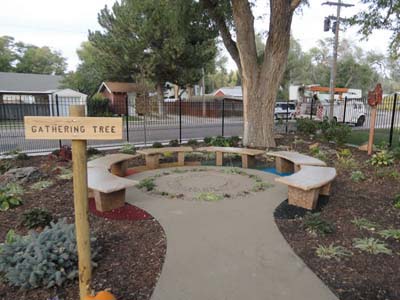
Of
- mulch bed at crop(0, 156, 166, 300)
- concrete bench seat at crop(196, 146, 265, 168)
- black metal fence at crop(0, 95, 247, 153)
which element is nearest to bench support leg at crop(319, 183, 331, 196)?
concrete bench seat at crop(196, 146, 265, 168)

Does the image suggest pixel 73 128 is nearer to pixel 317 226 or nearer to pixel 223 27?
pixel 317 226

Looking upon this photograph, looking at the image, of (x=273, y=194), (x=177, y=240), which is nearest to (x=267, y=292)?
(x=177, y=240)

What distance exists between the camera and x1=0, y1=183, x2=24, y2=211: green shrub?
177 inches

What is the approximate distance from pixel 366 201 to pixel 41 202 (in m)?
5.31

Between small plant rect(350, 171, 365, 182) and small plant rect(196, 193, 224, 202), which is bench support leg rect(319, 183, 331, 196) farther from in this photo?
small plant rect(196, 193, 224, 202)

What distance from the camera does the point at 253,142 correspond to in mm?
9453

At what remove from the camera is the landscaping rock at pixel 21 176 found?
595 centimetres

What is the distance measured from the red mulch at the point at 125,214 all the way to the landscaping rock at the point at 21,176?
233cm

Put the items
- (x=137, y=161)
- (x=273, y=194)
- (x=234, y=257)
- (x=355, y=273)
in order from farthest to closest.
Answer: (x=137, y=161), (x=273, y=194), (x=234, y=257), (x=355, y=273)

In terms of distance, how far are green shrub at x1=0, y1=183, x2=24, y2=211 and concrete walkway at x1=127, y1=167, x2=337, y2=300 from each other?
1.90m

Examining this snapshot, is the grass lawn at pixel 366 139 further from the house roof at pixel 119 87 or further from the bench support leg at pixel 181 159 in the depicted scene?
the house roof at pixel 119 87

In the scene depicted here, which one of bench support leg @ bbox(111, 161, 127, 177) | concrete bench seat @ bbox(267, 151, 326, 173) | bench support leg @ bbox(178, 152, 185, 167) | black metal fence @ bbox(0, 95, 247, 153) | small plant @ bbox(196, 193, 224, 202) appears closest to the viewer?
small plant @ bbox(196, 193, 224, 202)

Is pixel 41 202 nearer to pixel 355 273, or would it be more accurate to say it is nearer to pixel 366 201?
pixel 355 273

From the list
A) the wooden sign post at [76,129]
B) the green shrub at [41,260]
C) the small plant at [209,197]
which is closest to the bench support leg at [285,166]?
the small plant at [209,197]
